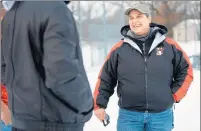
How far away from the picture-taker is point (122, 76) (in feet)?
9.44

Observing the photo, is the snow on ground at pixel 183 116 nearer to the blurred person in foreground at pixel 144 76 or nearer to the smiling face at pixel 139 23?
the blurred person in foreground at pixel 144 76

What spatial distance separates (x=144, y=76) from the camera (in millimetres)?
2801

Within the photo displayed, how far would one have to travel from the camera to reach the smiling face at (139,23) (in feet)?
9.53

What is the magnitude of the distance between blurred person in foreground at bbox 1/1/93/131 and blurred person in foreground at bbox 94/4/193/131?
1026 mm

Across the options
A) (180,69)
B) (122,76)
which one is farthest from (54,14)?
(180,69)

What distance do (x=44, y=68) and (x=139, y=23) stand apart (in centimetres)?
136

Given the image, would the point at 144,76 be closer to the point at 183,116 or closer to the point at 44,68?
the point at 44,68

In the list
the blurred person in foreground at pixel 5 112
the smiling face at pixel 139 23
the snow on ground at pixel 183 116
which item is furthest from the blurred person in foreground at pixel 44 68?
the snow on ground at pixel 183 116

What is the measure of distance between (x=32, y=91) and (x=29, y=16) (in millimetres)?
332

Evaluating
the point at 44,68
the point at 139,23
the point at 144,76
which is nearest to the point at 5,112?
the point at 44,68

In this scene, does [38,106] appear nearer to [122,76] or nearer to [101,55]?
[122,76]

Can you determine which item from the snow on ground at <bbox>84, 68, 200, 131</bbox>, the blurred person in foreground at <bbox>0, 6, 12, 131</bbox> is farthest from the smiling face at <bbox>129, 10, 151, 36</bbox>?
the snow on ground at <bbox>84, 68, 200, 131</bbox>

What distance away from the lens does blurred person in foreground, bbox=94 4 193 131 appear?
9.21 feet

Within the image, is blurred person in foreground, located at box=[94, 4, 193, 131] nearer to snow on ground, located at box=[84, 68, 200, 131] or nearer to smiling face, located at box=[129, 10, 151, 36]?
smiling face, located at box=[129, 10, 151, 36]
